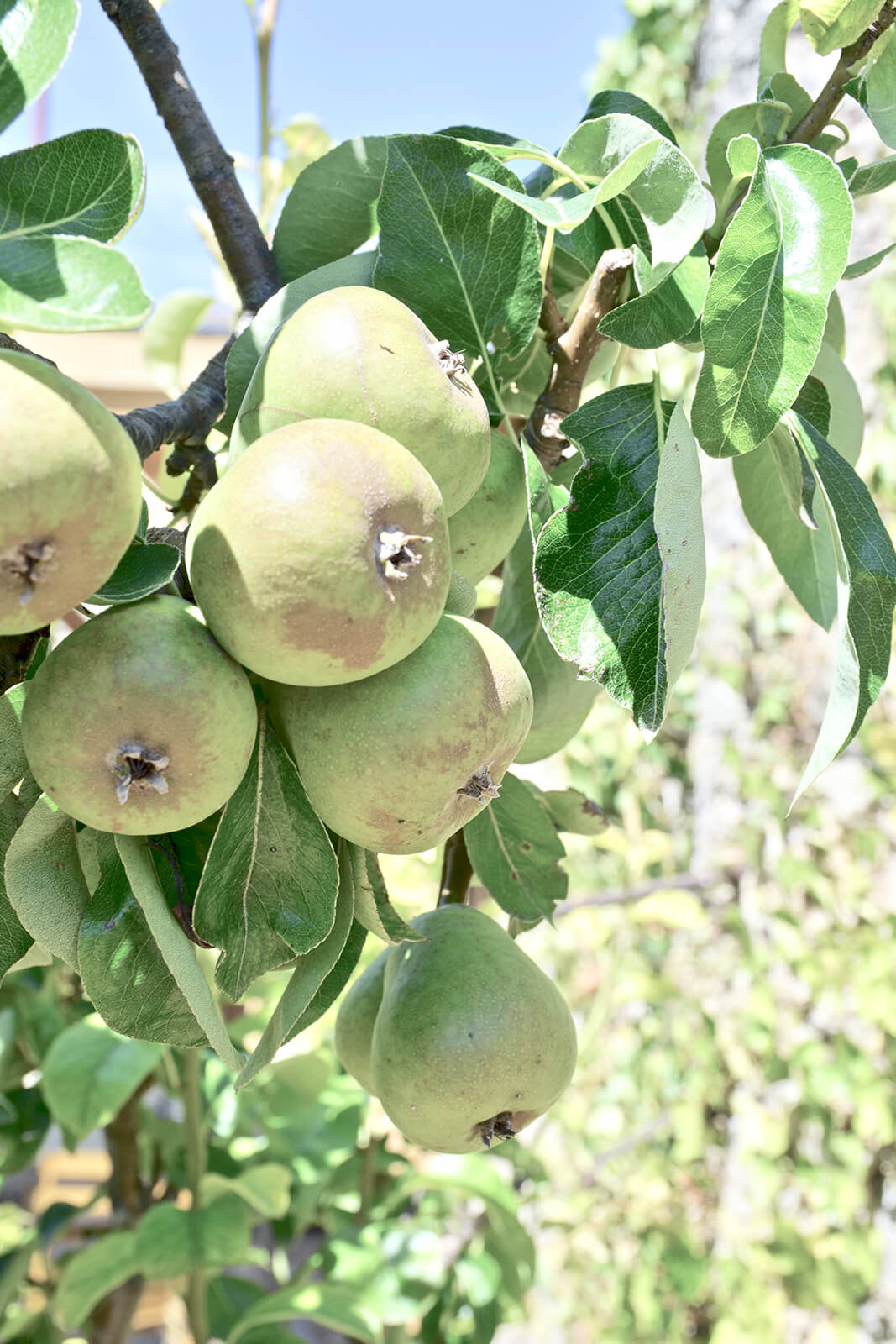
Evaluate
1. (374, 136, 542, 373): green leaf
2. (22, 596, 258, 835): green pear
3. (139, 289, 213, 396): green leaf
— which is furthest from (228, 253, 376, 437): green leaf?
(139, 289, 213, 396): green leaf

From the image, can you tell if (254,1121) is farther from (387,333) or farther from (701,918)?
(387,333)

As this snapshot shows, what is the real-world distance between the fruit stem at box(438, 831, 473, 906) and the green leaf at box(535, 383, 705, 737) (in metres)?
0.24

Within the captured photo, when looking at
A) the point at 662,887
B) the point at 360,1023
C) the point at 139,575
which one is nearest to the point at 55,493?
the point at 139,575

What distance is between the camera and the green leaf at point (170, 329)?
2.97 feet

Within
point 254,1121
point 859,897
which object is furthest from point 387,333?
point 859,897

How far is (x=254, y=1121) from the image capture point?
1.16 m

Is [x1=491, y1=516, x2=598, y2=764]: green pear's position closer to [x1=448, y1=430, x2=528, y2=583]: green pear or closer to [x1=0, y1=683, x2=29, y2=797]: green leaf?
[x1=448, y1=430, x2=528, y2=583]: green pear

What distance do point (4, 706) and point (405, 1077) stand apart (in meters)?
0.25

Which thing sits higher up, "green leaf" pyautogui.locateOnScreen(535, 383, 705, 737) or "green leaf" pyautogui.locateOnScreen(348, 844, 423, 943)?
"green leaf" pyautogui.locateOnScreen(535, 383, 705, 737)

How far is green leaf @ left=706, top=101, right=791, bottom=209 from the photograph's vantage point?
0.48 meters

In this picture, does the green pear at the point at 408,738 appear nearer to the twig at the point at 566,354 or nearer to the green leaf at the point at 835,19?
the twig at the point at 566,354

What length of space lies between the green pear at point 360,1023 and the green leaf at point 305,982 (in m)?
0.18

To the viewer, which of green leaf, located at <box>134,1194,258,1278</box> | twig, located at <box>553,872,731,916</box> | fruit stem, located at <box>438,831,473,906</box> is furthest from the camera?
twig, located at <box>553,872,731,916</box>

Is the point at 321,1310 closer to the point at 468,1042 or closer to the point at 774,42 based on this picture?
the point at 468,1042
